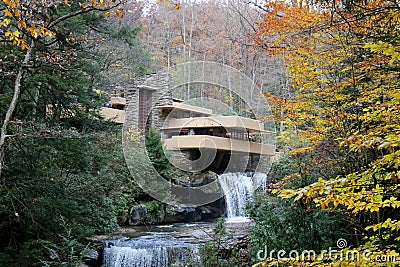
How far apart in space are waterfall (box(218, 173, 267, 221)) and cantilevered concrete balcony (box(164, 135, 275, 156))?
3.88 feet

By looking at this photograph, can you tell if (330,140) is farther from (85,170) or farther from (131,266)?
(131,266)

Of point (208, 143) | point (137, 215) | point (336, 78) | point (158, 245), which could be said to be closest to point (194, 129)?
point (208, 143)

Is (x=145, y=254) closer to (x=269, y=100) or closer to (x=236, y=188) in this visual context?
(x=269, y=100)

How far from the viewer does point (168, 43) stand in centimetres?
2123

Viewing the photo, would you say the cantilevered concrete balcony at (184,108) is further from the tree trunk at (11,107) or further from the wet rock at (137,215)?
the tree trunk at (11,107)

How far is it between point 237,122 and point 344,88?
970cm

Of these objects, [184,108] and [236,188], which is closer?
[236,188]

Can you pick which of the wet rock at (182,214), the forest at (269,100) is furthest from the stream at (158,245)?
the forest at (269,100)

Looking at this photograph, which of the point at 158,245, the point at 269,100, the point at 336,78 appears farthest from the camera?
the point at 158,245

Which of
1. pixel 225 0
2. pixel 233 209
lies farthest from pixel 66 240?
pixel 225 0

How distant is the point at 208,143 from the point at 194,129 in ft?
5.46

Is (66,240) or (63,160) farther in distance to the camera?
(63,160)

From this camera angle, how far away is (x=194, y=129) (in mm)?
16094

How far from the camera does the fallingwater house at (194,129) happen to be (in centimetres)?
1466
